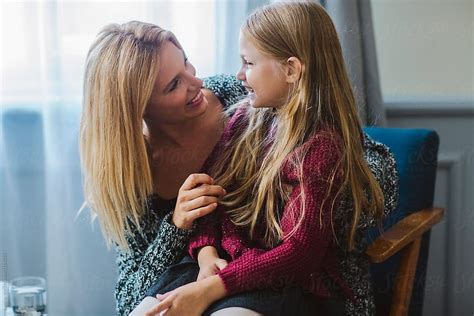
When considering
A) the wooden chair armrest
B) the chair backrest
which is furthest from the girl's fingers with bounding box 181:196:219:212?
the chair backrest

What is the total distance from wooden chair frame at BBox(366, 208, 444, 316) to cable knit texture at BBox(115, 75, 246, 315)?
0.43 meters

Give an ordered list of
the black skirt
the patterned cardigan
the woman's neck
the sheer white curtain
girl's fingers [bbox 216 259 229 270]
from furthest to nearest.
A: 1. the sheer white curtain
2. the woman's neck
3. the patterned cardigan
4. girl's fingers [bbox 216 259 229 270]
5. the black skirt

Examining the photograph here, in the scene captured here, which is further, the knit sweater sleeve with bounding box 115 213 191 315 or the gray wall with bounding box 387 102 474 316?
the gray wall with bounding box 387 102 474 316

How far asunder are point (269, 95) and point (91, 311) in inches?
45.2

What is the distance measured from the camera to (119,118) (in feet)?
5.12

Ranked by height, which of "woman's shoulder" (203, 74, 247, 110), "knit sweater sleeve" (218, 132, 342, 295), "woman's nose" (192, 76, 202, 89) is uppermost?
"woman's nose" (192, 76, 202, 89)

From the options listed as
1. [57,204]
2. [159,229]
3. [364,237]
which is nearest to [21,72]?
[57,204]

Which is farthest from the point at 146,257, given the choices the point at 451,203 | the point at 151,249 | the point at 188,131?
the point at 451,203

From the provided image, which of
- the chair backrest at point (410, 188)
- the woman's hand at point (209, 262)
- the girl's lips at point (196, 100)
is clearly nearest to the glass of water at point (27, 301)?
the woman's hand at point (209, 262)

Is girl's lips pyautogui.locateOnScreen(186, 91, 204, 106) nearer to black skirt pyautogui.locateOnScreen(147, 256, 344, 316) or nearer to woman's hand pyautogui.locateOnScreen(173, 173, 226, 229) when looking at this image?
woman's hand pyautogui.locateOnScreen(173, 173, 226, 229)

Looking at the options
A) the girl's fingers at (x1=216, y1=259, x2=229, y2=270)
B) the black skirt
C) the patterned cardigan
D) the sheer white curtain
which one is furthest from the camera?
the sheer white curtain

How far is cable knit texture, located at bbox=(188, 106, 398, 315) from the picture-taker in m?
1.34

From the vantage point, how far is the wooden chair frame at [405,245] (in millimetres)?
1603

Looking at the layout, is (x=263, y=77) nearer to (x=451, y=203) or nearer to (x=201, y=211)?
(x=201, y=211)
